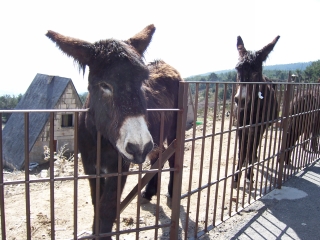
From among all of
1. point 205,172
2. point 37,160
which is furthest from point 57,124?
point 205,172

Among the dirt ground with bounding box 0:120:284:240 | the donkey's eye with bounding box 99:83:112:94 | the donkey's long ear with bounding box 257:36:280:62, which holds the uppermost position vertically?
the donkey's long ear with bounding box 257:36:280:62

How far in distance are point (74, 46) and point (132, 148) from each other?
1080 millimetres

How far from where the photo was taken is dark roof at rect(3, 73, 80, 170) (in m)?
18.4

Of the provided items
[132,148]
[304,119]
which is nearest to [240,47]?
[304,119]

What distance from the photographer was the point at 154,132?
407 centimetres

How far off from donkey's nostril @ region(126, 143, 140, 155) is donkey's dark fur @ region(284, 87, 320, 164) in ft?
13.0

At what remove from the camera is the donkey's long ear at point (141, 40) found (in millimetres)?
3010

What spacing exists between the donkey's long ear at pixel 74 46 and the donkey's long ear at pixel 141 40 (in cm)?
55

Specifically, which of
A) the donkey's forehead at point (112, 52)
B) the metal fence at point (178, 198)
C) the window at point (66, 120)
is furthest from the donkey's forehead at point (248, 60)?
the window at point (66, 120)

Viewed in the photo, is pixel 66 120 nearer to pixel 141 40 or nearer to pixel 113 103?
pixel 141 40

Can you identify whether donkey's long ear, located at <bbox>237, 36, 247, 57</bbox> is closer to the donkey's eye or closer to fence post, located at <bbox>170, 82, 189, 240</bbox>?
fence post, located at <bbox>170, 82, 189, 240</bbox>

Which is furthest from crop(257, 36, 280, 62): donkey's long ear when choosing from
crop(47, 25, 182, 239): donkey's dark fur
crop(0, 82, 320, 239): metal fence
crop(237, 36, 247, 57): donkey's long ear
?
crop(47, 25, 182, 239): donkey's dark fur

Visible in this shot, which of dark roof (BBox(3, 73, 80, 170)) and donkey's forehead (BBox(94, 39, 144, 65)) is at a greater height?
donkey's forehead (BBox(94, 39, 144, 65))

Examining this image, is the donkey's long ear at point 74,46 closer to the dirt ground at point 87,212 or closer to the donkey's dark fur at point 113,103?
the donkey's dark fur at point 113,103
